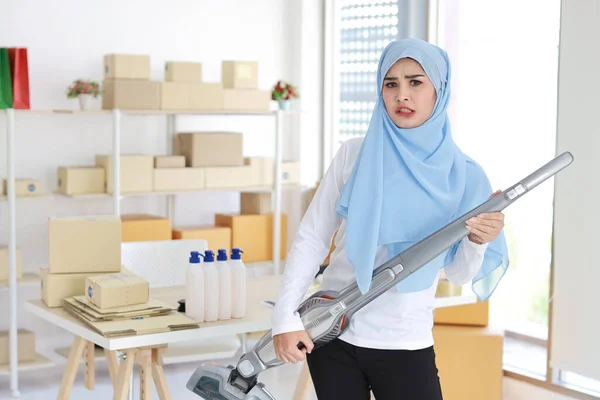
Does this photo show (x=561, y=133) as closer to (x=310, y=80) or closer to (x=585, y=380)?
(x=585, y=380)

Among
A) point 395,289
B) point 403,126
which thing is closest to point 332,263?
point 395,289

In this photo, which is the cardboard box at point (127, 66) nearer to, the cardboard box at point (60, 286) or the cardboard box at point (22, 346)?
the cardboard box at point (22, 346)

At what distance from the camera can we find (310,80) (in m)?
5.41

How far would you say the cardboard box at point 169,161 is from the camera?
14.8ft

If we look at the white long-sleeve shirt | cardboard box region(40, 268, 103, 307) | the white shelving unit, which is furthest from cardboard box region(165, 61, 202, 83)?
the white long-sleeve shirt

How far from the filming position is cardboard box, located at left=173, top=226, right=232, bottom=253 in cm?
464

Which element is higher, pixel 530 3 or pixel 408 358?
pixel 530 3

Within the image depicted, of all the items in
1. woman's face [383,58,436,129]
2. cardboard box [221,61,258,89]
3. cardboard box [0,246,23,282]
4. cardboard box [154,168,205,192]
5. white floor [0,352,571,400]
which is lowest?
white floor [0,352,571,400]

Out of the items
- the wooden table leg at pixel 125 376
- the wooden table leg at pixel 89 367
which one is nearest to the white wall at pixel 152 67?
the wooden table leg at pixel 89 367

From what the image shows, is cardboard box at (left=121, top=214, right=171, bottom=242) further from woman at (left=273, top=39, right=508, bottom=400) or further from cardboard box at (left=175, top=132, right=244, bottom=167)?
woman at (left=273, top=39, right=508, bottom=400)

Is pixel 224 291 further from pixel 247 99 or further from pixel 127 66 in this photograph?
pixel 247 99

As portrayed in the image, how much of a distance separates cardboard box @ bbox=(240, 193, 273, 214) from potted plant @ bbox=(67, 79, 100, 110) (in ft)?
3.56

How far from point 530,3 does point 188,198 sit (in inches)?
85.1

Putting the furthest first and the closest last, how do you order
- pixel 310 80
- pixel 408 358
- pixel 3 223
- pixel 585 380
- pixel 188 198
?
1. pixel 310 80
2. pixel 188 198
3. pixel 3 223
4. pixel 585 380
5. pixel 408 358
